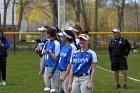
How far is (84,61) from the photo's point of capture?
860cm

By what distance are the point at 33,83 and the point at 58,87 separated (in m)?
5.97

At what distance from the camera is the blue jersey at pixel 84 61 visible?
861 cm

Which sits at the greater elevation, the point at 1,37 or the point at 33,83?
the point at 1,37

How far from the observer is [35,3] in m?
71.9

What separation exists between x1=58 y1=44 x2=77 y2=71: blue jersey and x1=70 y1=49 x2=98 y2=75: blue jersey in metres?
1.01

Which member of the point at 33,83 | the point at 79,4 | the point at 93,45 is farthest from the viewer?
the point at 79,4

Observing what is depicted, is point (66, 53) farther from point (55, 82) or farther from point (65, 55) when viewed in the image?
point (55, 82)

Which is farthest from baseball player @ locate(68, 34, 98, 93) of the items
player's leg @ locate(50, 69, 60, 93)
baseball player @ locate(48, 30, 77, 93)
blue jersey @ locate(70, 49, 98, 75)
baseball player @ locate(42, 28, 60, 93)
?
player's leg @ locate(50, 69, 60, 93)

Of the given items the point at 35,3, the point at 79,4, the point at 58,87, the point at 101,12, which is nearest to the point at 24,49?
the point at 79,4

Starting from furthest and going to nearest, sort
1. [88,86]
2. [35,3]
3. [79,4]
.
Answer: [35,3], [79,4], [88,86]

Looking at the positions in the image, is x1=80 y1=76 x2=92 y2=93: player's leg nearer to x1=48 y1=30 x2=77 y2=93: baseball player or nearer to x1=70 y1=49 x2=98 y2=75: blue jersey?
x1=70 y1=49 x2=98 y2=75: blue jersey

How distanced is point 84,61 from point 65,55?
125 centimetres

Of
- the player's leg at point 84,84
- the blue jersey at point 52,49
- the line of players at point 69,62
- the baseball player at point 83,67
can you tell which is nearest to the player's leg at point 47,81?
the line of players at point 69,62

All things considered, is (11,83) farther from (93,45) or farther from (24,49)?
(93,45)
